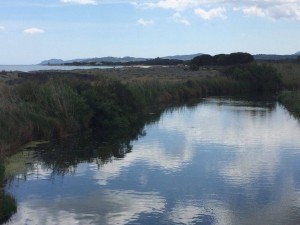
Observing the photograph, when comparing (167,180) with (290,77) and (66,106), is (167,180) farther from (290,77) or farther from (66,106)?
(290,77)

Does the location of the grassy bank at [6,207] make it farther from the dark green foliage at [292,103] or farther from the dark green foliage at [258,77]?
the dark green foliage at [258,77]

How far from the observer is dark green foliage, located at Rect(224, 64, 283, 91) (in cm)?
6218

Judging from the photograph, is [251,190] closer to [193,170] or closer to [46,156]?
[193,170]

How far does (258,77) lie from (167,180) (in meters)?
49.0

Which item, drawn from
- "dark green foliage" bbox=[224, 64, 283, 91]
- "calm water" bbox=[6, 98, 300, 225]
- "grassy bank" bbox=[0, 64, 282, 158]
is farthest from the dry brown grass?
"calm water" bbox=[6, 98, 300, 225]

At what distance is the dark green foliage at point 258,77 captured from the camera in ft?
204

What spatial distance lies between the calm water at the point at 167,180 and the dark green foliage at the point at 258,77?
3597cm

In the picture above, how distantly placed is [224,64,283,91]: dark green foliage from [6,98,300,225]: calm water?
1416 inches

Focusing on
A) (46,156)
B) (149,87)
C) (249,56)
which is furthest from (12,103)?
(249,56)

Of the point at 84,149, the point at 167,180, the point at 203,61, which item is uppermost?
the point at 203,61

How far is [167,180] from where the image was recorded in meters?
15.9

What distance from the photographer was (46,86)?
26016 millimetres

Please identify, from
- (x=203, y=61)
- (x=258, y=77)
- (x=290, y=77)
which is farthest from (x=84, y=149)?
(x=203, y=61)

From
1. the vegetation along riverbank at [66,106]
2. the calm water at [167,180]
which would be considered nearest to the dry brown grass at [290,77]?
the vegetation along riverbank at [66,106]
